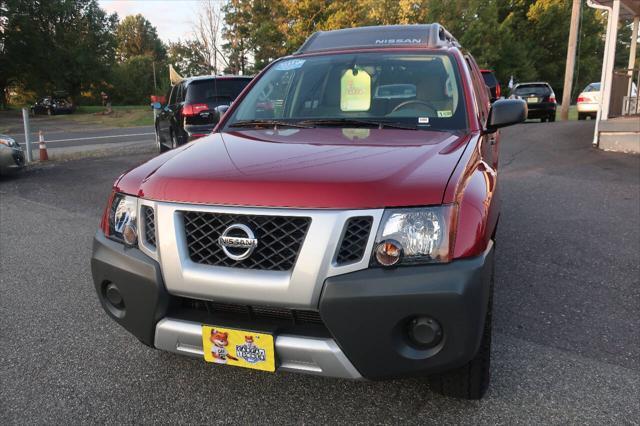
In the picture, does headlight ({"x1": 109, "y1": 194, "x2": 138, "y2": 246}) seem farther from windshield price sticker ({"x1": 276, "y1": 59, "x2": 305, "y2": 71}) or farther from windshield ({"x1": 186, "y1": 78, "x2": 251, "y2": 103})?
windshield ({"x1": 186, "y1": 78, "x2": 251, "y2": 103})

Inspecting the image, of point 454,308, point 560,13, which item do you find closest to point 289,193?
point 454,308

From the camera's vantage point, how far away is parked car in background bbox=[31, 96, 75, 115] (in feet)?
131

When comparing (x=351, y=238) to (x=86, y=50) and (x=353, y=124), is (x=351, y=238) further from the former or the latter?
(x=86, y=50)

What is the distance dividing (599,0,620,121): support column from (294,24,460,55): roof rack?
8703 mm

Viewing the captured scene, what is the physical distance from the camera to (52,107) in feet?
131

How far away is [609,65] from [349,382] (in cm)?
1127

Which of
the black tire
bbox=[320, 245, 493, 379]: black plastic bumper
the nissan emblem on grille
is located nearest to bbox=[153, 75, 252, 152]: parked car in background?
the nissan emblem on grille

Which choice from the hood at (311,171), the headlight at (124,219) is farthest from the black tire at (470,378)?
the headlight at (124,219)

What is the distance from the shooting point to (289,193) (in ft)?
6.55

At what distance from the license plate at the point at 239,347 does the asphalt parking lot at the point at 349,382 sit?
39 cm

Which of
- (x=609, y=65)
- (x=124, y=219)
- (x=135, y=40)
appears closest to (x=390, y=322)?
(x=124, y=219)

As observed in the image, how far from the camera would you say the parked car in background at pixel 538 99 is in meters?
18.8

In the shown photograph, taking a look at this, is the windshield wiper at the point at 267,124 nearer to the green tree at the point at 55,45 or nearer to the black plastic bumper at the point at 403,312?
the black plastic bumper at the point at 403,312

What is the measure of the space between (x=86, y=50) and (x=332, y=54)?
162ft
